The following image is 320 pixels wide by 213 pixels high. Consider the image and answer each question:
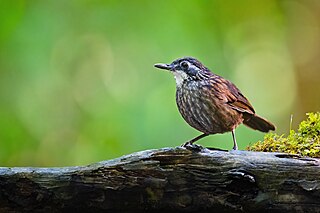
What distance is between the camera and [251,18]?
18.8 ft

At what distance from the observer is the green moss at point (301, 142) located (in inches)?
99.7

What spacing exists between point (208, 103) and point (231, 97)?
18 centimetres

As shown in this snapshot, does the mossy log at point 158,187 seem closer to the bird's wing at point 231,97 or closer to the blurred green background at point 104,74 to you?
the bird's wing at point 231,97

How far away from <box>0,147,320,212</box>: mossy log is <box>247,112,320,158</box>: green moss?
1.53ft

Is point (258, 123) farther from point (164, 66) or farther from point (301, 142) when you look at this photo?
point (301, 142)

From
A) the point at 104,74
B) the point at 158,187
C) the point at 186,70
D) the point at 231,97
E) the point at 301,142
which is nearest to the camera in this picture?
the point at 158,187

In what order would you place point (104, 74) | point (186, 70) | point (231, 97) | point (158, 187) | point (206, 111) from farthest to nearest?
point (104, 74) → point (186, 70) → point (231, 97) → point (206, 111) → point (158, 187)

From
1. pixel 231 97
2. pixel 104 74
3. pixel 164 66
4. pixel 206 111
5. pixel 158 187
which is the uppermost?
pixel 104 74

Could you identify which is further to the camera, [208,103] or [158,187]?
[208,103]

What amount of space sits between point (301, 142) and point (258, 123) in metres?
0.91

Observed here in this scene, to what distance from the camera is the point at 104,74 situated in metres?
5.20

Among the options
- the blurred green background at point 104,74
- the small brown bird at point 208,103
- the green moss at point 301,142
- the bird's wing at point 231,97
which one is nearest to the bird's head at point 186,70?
the small brown bird at point 208,103

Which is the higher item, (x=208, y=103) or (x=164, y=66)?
(x=164, y=66)

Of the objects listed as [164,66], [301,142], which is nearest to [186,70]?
[164,66]
